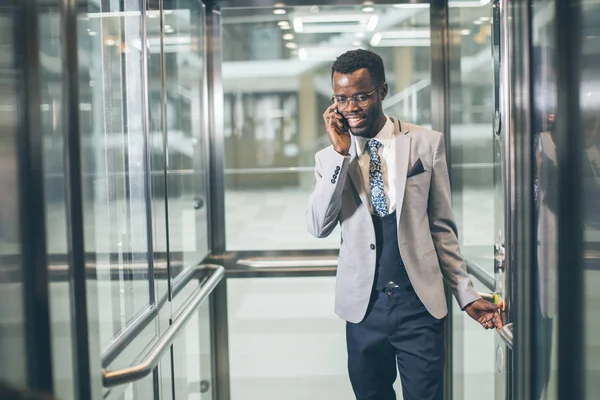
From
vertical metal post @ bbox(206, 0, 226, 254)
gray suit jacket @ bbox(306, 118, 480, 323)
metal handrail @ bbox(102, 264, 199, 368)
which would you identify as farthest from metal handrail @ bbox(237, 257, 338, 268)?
gray suit jacket @ bbox(306, 118, 480, 323)

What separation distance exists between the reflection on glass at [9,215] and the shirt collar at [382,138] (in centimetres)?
144

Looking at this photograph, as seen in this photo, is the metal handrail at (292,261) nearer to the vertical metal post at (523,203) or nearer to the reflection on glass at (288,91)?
the reflection on glass at (288,91)

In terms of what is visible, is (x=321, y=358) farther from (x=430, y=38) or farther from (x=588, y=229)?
(x=588, y=229)

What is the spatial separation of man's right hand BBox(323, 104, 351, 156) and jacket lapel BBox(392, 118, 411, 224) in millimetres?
192

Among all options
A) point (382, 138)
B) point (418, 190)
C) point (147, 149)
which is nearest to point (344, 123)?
point (382, 138)

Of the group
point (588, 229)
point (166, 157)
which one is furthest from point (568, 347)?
point (166, 157)

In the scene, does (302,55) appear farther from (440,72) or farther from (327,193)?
(327,193)

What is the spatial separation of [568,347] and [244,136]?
2.37 meters

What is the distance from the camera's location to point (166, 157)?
2504 millimetres

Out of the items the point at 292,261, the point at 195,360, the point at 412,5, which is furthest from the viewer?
the point at 292,261

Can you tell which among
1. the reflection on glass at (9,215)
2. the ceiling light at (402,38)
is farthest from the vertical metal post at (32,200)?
the ceiling light at (402,38)

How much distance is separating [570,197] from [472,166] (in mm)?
1996

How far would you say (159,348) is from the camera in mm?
2035

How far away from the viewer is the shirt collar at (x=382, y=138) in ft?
7.94
